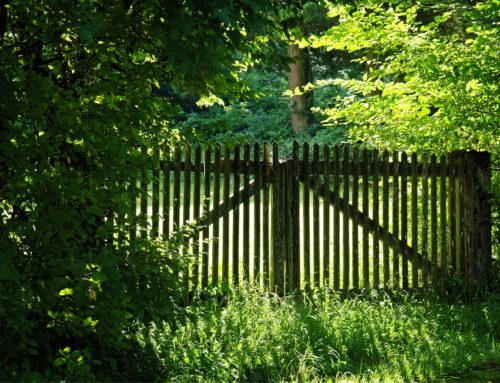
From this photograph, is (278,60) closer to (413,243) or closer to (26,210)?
(26,210)

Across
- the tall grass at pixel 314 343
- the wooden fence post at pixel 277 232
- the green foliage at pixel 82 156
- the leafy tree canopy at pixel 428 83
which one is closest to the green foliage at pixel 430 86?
the leafy tree canopy at pixel 428 83

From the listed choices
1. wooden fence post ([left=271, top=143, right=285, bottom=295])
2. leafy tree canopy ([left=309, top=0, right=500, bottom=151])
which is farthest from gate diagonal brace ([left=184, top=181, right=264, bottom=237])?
leafy tree canopy ([left=309, top=0, right=500, bottom=151])

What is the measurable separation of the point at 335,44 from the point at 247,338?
469 cm

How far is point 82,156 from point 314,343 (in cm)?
310

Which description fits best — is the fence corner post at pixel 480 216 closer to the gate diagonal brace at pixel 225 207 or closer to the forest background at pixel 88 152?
the gate diagonal brace at pixel 225 207

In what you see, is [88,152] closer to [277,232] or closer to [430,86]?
[277,232]

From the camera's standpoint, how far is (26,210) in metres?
4.36

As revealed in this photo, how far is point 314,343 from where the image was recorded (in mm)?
6641

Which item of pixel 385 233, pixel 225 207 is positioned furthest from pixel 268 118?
pixel 225 207

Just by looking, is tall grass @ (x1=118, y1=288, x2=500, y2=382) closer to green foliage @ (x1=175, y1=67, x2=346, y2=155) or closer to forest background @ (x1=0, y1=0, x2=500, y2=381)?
forest background @ (x1=0, y1=0, x2=500, y2=381)

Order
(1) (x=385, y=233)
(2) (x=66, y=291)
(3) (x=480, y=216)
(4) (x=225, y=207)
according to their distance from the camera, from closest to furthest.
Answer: (2) (x=66, y=291)
(4) (x=225, y=207)
(1) (x=385, y=233)
(3) (x=480, y=216)

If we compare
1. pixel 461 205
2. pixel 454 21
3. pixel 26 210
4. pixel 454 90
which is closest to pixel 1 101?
pixel 26 210

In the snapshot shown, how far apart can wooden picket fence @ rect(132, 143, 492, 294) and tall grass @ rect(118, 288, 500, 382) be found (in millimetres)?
567

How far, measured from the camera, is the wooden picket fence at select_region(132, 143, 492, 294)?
8.27 metres
